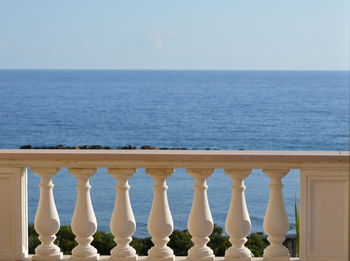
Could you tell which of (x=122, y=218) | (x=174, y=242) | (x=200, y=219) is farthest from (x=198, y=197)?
(x=174, y=242)

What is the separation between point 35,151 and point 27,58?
2424 inches

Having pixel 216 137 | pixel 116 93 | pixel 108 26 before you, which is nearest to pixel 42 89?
pixel 116 93

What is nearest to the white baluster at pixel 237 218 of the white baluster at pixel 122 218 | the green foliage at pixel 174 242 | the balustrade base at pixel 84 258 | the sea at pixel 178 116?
the white baluster at pixel 122 218

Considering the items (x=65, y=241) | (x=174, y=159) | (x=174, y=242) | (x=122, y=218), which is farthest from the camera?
(x=174, y=242)

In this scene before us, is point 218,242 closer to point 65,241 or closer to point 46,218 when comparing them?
point 65,241

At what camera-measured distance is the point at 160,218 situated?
4402mm

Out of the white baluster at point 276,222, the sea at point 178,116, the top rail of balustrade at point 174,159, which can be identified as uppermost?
the sea at point 178,116

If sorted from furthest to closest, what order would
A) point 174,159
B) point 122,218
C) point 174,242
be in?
point 174,242 → point 122,218 → point 174,159

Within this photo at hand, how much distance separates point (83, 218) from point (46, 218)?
24 cm

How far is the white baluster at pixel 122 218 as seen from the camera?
438 cm

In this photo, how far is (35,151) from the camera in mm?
4426

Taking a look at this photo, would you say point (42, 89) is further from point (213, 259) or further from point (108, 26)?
point (213, 259)

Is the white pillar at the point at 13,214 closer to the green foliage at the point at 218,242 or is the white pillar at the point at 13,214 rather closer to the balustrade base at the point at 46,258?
the balustrade base at the point at 46,258

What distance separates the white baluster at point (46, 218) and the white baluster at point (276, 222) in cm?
134
